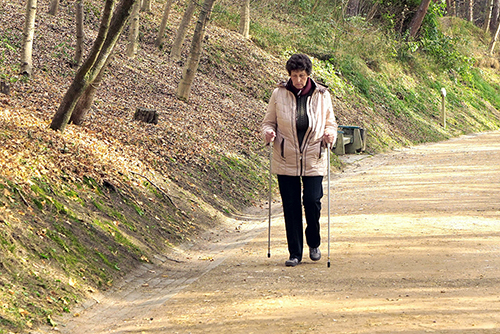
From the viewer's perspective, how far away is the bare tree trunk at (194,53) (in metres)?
17.9

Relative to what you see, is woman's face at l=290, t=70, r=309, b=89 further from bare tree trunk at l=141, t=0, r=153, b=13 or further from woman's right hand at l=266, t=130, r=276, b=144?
bare tree trunk at l=141, t=0, r=153, b=13


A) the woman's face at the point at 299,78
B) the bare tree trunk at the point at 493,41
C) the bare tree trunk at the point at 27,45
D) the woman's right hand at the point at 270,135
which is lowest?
the bare tree trunk at the point at 493,41

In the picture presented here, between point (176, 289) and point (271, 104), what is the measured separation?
2.28 metres

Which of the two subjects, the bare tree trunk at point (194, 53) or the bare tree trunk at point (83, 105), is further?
the bare tree trunk at point (194, 53)

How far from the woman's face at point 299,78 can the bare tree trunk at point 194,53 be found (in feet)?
37.2

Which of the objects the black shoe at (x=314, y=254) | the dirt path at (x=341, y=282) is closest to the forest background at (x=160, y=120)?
the dirt path at (x=341, y=282)

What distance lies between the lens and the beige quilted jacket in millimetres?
7059

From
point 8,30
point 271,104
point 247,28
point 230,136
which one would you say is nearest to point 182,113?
point 230,136

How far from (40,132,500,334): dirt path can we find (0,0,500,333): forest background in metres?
0.58

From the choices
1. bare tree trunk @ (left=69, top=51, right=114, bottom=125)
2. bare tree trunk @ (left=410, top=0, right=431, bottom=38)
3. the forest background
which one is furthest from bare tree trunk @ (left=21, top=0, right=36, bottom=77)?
bare tree trunk @ (left=410, top=0, right=431, bottom=38)

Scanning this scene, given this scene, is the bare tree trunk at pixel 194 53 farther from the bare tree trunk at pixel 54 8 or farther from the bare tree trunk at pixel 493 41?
the bare tree trunk at pixel 493 41

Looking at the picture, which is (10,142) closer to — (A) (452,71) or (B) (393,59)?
(B) (393,59)

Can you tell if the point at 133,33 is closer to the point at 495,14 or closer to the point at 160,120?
the point at 160,120

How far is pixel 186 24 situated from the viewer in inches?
850
